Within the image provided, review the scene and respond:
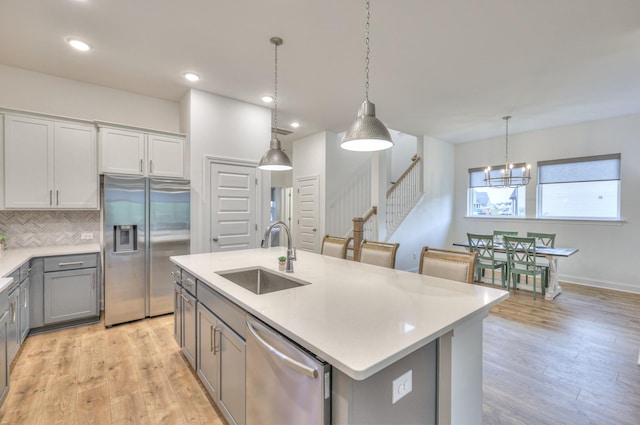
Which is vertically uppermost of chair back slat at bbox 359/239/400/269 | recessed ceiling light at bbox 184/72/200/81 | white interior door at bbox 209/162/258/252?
recessed ceiling light at bbox 184/72/200/81

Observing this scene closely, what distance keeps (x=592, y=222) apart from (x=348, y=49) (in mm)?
5530

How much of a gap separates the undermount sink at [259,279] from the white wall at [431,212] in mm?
3971

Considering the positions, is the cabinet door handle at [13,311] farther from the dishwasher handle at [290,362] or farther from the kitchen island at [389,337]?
the dishwasher handle at [290,362]

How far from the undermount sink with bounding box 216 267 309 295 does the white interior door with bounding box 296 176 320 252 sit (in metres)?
3.50

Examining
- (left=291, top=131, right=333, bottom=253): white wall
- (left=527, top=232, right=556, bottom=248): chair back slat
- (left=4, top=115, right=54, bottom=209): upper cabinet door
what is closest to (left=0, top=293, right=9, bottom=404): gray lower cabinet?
(left=4, top=115, right=54, bottom=209): upper cabinet door

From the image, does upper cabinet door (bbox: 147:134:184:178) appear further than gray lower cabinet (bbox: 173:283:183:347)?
Yes

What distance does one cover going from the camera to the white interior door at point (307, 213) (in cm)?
593

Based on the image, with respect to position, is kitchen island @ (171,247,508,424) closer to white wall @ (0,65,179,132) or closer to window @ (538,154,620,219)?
white wall @ (0,65,179,132)

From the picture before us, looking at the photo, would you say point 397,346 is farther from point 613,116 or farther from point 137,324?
point 613,116

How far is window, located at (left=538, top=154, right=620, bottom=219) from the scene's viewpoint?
5219 mm

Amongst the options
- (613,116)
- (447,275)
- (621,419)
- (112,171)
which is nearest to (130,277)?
(112,171)

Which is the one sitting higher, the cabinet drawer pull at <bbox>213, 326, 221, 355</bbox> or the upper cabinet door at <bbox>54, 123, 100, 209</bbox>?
the upper cabinet door at <bbox>54, 123, 100, 209</bbox>

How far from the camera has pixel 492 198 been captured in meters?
6.69

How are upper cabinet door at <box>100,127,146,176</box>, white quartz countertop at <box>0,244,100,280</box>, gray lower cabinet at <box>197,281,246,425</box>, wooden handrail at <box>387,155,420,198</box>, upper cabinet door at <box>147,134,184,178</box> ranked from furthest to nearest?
wooden handrail at <box>387,155,420,198</box>
upper cabinet door at <box>147,134,184,178</box>
upper cabinet door at <box>100,127,146,176</box>
white quartz countertop at <box>0,244,100,280</box>
gray lower cabinet at <box>197,281,246,425</box>
